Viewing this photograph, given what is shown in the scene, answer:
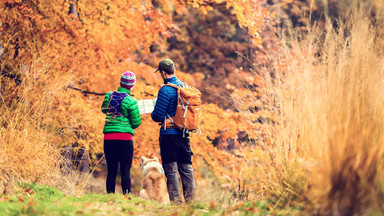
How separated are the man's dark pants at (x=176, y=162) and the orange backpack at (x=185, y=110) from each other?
0.52 ft

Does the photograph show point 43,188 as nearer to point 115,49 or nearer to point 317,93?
point 317,93

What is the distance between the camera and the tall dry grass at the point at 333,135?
3.23m

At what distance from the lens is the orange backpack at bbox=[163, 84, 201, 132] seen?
499 centimetres

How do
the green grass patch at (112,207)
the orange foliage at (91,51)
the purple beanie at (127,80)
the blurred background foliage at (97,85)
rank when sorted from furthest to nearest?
the orange foliage at (91,51)
the purple beanie at (127,80)
the blurred background foliage at (97,85)
the green grass patch at (112,207)

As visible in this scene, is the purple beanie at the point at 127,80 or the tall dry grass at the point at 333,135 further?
the purple beanie at the point at 127,80

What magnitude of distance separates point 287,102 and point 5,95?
4.20 meters

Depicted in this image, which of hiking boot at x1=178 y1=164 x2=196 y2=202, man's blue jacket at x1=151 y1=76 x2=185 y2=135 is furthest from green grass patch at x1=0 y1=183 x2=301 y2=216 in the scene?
man's blue jacket at x1=151 y1=76 x2=185 y2=135

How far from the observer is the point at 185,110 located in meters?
4.99

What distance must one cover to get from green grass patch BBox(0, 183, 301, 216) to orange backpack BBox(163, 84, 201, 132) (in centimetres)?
95

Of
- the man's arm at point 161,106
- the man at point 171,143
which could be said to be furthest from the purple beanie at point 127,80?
the man's arm at point 161,106

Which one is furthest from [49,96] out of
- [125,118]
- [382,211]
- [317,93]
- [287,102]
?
[382,211]

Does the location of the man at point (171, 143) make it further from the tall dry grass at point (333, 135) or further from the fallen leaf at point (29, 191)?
the fallen leaf at point (29, 191)

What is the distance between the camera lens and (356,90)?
11.6 ft

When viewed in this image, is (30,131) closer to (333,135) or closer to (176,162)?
(176,162)
